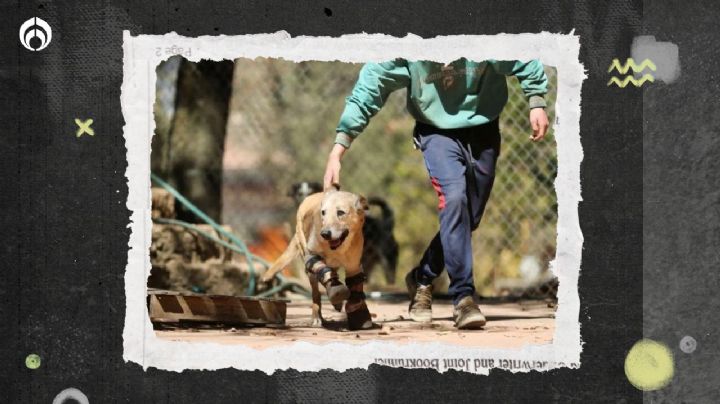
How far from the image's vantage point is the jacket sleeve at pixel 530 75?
14.6 feet

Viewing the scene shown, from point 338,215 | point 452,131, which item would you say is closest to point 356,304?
point 338,215

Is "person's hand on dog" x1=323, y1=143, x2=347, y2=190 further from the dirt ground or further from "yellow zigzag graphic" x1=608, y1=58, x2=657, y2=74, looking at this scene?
"yellow zigzag graphic" x1=608, y1=58, x2=657, y2=74

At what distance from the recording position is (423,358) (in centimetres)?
396

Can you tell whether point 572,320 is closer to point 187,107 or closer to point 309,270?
point 309,270

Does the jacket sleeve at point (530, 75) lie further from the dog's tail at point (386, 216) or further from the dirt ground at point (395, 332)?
the dog's tail at point (386, 216)

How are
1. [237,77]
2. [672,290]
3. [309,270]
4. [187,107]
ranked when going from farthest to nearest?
[237,77] → [187,107] → [309,270] → [672,290]

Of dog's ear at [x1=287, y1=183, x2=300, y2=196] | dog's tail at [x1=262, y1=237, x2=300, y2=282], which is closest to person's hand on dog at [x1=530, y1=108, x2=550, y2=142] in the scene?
dog's tail at [x1=262, y1=237, x2=300, y2=282]

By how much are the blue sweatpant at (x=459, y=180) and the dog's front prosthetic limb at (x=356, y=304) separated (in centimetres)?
43

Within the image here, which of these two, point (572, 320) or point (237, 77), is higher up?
point (237, 77)

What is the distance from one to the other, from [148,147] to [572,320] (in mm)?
1863

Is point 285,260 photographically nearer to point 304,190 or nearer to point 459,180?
point 459,180

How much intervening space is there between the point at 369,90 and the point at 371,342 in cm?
126

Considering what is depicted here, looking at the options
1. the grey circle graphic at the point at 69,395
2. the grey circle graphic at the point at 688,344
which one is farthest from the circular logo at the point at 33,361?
the grey circle graphic at the point at 688,344

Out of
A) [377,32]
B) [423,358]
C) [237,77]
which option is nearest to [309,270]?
[423,358]
